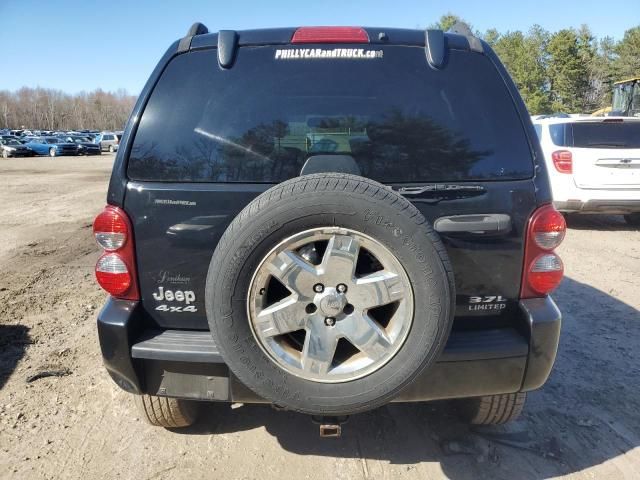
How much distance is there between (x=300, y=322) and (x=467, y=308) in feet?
2.67

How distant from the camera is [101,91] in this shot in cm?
15562

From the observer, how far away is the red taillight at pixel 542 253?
82.5 inches

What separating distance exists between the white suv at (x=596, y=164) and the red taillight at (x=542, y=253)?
5935mm

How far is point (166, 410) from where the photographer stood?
8.31 ft

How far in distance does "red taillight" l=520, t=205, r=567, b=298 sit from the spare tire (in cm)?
55

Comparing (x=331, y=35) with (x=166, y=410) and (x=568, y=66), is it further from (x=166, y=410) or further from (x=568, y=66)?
(x=568, y=66)

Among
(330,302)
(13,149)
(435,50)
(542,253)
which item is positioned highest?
(13,149)

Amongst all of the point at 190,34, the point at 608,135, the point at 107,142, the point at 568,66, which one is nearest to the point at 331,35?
the point at 190,34

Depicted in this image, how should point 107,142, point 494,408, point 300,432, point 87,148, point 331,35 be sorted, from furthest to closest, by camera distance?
point 107,142 → point 87,148 → point 300,432 → point 494,408 → point 331,35

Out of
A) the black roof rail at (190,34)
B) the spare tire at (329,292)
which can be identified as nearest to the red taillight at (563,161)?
the black roof rail at (190,34)

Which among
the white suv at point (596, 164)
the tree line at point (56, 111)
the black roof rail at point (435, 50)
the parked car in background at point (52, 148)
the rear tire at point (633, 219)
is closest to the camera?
the black roof rail at point (435, 50)

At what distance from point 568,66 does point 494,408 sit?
5915cm

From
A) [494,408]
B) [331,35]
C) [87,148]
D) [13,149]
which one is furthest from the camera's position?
[87,148]

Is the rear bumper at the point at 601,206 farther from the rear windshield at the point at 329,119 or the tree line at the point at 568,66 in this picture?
the tree line at the point at 568,66
